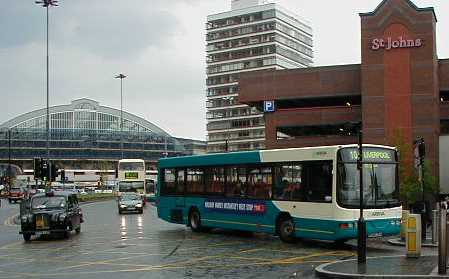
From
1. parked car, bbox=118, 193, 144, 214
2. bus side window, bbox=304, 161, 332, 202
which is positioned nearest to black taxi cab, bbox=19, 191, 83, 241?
bus side window, bbox=304, 161, 332, 202

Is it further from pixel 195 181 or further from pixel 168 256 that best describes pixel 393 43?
pixel 168 256

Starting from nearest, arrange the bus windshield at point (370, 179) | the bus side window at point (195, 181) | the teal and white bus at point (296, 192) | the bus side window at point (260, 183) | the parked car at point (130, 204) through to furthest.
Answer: the bus windshield at point (370, 179), the teal and white bus at point (296, 192), the bus side window at point (260, 183), the bus side window at point (195, 181), the parked car at point (130, 204)

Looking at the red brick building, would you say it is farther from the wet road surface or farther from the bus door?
the wet road surface

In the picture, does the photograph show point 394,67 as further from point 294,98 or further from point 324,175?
point 324,175

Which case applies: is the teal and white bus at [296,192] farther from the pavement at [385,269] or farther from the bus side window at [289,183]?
the pavement at [385,269]

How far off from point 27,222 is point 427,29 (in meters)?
43.4

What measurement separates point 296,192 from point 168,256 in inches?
197

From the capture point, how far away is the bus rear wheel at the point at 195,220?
26.0 meters

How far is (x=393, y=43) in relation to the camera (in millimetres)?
57219

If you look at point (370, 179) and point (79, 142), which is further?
point (79, 142)

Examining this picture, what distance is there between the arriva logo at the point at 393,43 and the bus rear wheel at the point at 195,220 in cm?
3652

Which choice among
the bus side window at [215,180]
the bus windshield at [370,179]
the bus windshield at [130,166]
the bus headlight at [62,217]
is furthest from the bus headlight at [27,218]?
the bus windshield at [130,166]

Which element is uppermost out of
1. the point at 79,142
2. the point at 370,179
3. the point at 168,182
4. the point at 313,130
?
the point at 79,142

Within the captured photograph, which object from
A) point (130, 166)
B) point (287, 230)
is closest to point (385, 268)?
point (287, 230)
